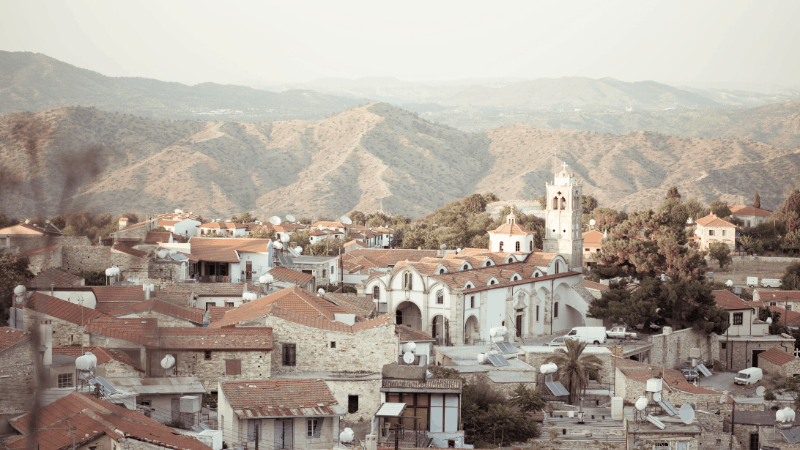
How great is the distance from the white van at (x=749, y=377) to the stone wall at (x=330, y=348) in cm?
2086

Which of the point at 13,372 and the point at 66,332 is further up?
the point at 13,372

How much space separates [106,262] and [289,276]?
8.45m

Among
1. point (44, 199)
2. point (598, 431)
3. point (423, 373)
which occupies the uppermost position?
point (44, 199)

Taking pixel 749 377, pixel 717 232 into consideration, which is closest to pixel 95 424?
pixel 749 377

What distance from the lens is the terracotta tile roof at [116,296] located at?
1179 inches

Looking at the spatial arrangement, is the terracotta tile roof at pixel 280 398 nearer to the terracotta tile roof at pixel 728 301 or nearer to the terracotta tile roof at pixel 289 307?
the terracotta tile roof at pixel 289 307

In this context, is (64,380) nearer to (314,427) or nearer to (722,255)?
(314,427)

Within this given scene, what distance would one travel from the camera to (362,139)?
148 m

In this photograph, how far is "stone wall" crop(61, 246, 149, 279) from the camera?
39.0 metres

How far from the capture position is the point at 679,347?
42000mm

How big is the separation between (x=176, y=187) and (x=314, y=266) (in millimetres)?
64822

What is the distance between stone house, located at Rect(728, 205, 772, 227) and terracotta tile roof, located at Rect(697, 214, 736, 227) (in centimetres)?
805

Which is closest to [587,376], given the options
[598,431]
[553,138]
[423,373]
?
[598,431]

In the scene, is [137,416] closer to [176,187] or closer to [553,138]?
[176,187]
